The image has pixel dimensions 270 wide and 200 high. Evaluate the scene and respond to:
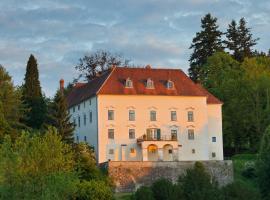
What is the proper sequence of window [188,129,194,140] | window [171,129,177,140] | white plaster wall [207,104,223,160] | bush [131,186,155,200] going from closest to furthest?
bush [131,186,155,200]
window [171,129,177,140]
window [188,129,194,140]
white plaster wall [207,104,223,160]

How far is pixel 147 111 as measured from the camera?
221 feet

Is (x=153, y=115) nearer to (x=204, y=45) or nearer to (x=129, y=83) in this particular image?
(x=129, y=83)

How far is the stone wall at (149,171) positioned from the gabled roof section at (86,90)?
9.38 metres

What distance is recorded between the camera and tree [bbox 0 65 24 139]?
6475 centimetres

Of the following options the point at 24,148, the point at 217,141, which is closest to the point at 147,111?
the point at 217,141

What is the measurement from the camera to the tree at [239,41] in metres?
93.2

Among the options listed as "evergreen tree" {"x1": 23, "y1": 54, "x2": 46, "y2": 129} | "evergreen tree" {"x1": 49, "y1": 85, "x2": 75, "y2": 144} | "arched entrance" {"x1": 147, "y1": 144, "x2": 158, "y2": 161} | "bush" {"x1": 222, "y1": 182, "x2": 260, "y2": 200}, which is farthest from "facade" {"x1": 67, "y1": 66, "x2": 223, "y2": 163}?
"bush" {"x1": 222, "y1": 182, "x2": 260, "y2": 200}

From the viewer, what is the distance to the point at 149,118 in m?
67.4

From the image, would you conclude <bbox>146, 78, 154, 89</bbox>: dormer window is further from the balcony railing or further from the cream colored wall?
the balcony railing

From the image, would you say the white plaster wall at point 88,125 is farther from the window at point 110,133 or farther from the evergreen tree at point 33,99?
the evergreen tree at point 33,99

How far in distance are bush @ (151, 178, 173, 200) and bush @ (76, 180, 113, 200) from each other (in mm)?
3592

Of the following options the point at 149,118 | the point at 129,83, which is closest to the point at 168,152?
the point at 149,118

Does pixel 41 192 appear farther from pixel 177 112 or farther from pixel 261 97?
pixel 261 97

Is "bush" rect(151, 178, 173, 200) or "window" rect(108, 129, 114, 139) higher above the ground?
"window" rect(108, 129, 114, 139)
